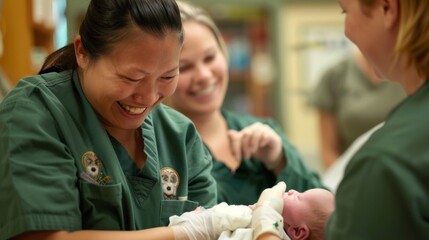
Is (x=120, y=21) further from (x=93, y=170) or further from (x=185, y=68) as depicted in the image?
(x=185, y=68)

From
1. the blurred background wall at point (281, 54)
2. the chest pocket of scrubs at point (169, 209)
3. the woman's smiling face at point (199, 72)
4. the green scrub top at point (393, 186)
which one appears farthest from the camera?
the blurred background wall at point (281, 54)

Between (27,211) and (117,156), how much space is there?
284 millimetres

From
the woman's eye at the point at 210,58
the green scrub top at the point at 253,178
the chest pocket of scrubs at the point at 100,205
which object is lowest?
the green scrub top at the point at 253,178

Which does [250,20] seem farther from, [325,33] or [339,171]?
[339,171]

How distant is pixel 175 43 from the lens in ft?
4.21

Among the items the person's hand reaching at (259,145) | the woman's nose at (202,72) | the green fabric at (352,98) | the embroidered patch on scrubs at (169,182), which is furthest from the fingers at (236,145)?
the green fabric at (352,98)

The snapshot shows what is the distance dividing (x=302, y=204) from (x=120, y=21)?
1.97ft

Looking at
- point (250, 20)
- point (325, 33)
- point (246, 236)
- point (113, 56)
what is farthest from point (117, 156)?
point (325, 33)

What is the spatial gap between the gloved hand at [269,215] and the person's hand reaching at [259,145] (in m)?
0.52

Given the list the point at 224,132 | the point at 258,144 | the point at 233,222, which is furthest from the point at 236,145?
the point at 233,222

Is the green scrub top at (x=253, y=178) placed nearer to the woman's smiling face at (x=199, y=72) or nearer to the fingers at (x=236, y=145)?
the fingers at (x=236, y=145)

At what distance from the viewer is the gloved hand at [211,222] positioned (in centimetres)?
129

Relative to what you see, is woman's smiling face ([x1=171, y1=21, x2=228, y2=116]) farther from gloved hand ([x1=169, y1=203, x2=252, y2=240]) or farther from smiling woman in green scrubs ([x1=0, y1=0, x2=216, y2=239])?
gloved hand ([x1=169, y1=203, x2=252, y2=240])

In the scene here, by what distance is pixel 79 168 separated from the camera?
1263mm
